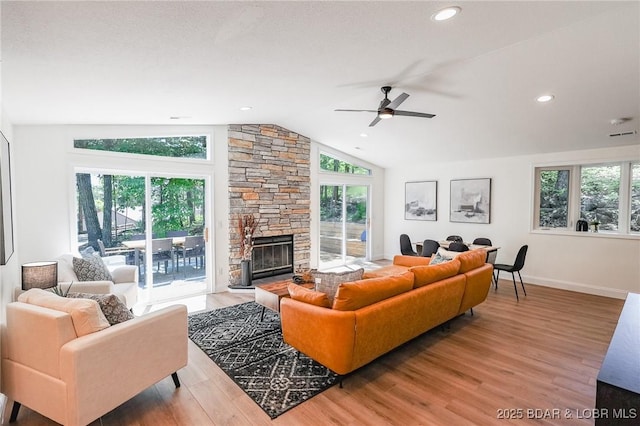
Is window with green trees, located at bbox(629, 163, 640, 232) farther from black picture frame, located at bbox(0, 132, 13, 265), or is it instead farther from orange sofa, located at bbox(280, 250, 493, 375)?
black picture frame, located at bbox(0, 132, 13, 265)

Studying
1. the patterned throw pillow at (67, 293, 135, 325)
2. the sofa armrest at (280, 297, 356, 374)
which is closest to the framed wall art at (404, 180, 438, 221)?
the sofa armrest at (280, 297, 356, 374)

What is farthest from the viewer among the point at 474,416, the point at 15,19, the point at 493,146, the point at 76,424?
the point at 493,146

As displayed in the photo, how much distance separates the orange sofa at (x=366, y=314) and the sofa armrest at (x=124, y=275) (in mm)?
2449

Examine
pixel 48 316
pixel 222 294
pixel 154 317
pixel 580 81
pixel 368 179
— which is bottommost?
pixel 222 294

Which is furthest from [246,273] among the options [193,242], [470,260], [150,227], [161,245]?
[470,260]

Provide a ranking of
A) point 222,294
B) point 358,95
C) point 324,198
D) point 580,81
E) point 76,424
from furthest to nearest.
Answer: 1. point 324,198
2. point 222,294
3. point 358,95
4. point 580,81
5. point 76,424

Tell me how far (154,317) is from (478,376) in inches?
111

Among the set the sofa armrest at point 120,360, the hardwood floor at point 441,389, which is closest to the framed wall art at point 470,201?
the hardwood floor at point 441,389

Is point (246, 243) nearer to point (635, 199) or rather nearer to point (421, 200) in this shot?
point (421, 200)

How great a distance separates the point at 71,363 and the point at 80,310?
0.32 m

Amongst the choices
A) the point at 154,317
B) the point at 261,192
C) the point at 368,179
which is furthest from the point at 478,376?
the point at 368,179

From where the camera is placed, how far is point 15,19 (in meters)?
1.66

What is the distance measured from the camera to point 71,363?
1.87m

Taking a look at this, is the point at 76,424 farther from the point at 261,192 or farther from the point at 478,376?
the point at 261,192
